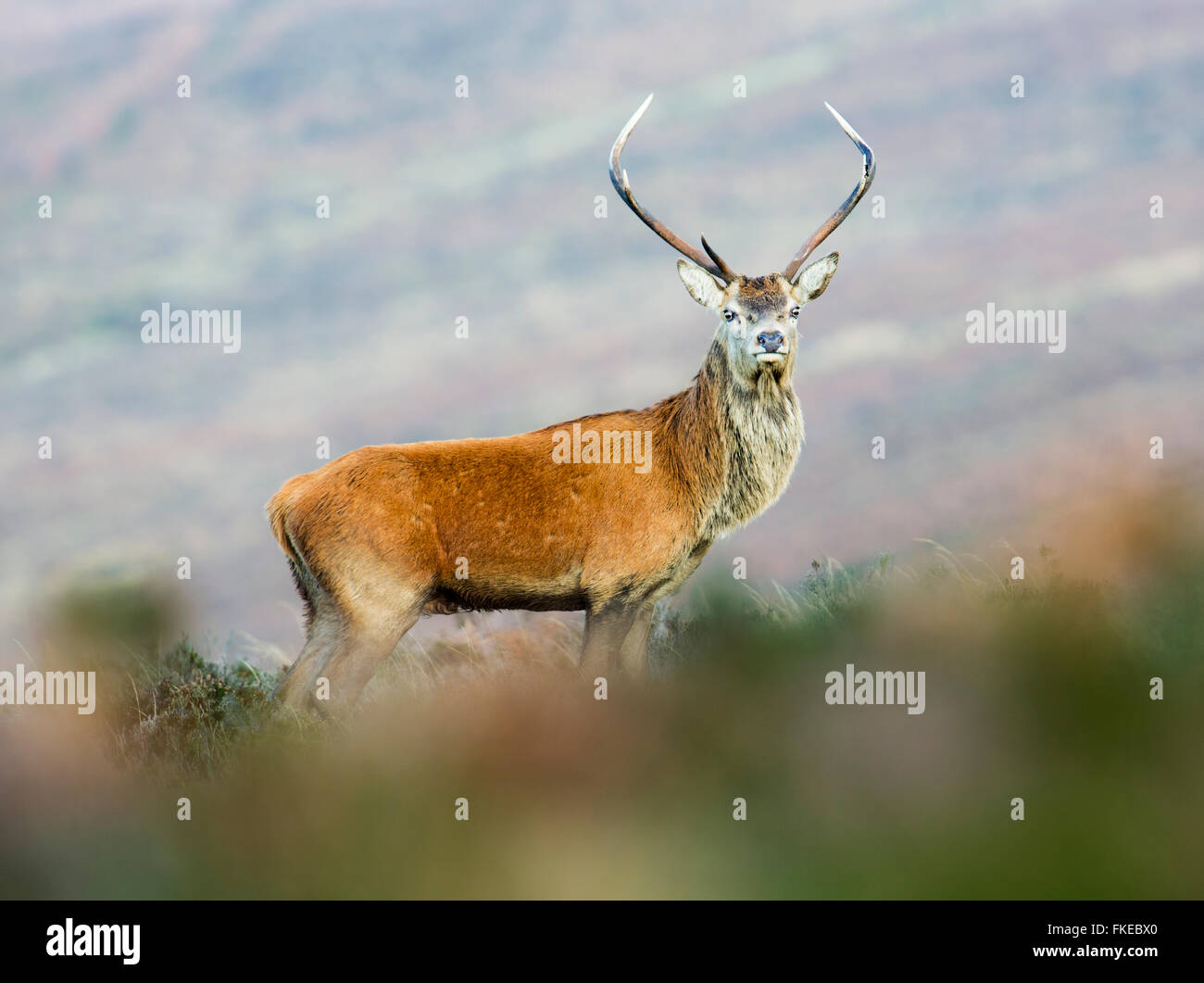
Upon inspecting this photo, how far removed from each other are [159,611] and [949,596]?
663cm

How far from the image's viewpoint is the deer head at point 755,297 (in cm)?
921

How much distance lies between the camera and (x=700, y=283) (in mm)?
9477

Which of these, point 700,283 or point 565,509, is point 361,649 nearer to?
point 565,509

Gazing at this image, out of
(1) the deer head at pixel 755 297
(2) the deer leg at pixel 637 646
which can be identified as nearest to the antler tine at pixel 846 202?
(1) the deer head at pixel 755 297

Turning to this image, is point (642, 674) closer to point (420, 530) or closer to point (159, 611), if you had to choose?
point (420, 530)

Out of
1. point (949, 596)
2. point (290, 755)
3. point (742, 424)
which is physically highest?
point (742, 424)

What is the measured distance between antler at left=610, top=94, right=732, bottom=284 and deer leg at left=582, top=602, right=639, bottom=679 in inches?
97.3

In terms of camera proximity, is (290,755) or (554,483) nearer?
(290,755)

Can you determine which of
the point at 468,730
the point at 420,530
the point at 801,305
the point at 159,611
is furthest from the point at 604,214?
the point at 159,611

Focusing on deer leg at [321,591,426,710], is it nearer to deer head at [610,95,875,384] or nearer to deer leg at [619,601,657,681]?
deer leg at [619,601,657,681]

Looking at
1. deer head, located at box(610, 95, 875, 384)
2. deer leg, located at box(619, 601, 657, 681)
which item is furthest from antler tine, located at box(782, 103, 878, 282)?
deer leg, located at box(619, 601, 657, 681)

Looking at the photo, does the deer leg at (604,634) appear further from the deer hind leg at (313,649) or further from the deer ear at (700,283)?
the deer ear at (700,283)

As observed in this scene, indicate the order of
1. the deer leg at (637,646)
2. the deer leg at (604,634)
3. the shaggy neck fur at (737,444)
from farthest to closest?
the shaggy neck fur at (737,444), the deer leg at (637,646), the deer leg at (604,634)

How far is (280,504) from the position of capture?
9477mm
